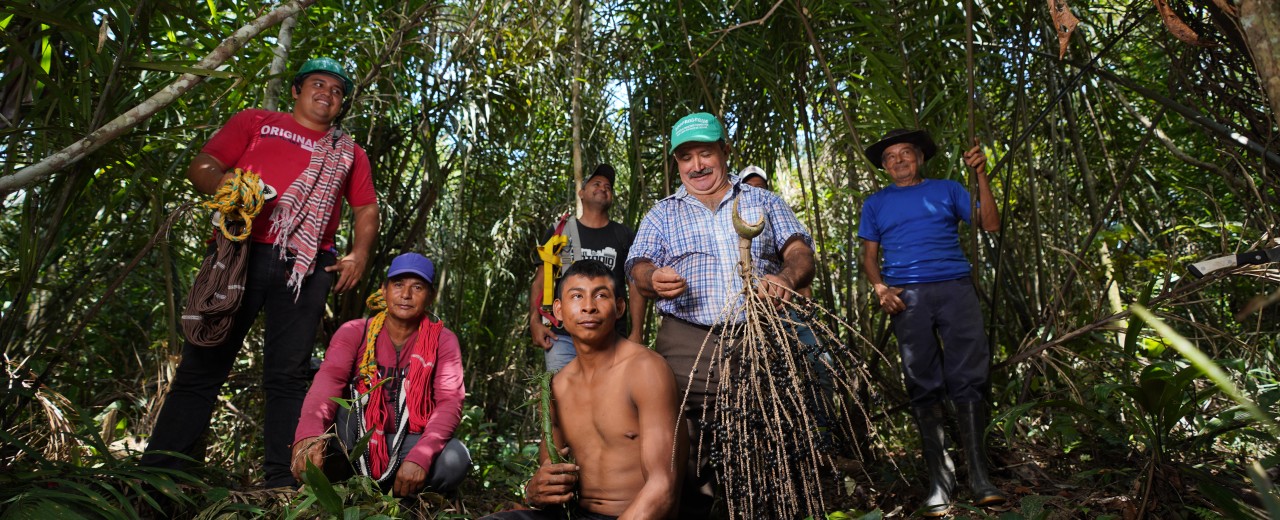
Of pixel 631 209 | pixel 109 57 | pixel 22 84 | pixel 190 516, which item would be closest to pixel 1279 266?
pixel 631 209

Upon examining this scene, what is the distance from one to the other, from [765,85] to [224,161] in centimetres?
270

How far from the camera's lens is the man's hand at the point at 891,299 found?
3.31 meters

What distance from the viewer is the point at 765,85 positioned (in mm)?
4496

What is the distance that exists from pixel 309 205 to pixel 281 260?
0.22 meters

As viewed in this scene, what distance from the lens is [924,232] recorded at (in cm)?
334

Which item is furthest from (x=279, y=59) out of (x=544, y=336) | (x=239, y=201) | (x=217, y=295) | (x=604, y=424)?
(x=604, y=424)

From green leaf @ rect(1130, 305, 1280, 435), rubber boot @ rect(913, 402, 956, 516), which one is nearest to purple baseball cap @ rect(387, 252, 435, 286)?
rubber boot @ rect(913, 402, 956, 516)

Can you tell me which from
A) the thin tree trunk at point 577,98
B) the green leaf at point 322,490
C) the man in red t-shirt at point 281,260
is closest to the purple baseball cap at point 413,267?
the man in red t-shirt at point 281,260

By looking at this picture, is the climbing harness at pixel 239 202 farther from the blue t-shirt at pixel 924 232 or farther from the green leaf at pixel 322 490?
the blue t-shirt at pixel 924 232

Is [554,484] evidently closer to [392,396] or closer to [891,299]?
[392,396]

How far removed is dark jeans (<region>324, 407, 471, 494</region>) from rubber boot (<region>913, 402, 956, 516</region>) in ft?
5.48

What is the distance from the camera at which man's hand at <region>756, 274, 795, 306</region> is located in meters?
2.26

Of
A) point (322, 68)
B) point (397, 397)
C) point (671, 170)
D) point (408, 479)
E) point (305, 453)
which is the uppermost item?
point (322, 68)

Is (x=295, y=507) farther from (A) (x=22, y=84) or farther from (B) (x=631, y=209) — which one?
(B) (x=631, y=209)
